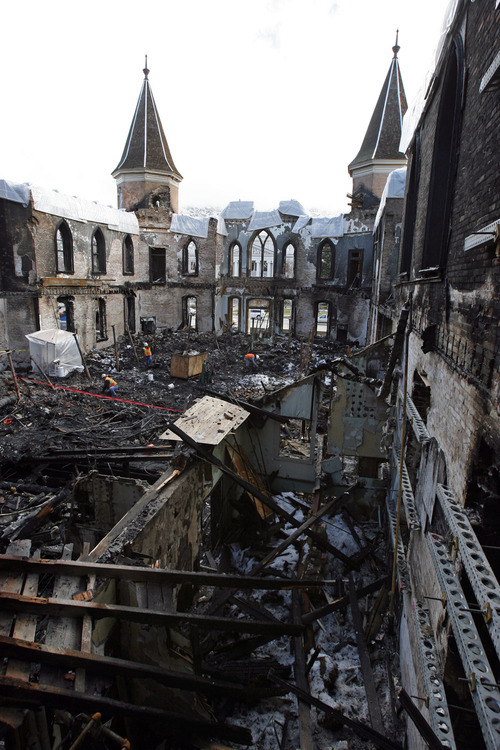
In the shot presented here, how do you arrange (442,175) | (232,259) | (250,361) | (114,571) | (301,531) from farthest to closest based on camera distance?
1. (232,259)
2. (250,361)
3. (301,531)
4. (442,175)
5. (114,571)

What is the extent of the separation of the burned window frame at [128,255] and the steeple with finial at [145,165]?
9.70ft

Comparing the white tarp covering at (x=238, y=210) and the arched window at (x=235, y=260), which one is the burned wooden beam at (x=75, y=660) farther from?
the white tarp covering at (x=238, y=210)

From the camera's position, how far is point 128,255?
923 inches

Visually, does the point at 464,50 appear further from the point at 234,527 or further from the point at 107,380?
the point at 107,380

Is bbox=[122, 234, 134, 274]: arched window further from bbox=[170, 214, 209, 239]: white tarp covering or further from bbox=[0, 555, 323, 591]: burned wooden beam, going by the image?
bbox=[0, 555, 323, 591]: burned wooden beam

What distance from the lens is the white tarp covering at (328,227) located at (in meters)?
23.6

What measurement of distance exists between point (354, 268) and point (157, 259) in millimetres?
11771

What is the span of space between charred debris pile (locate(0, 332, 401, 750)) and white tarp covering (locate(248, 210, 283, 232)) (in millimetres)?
17304

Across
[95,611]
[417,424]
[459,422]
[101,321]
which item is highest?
[459,422]

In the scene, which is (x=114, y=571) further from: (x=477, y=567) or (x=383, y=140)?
(x=383, y=140)

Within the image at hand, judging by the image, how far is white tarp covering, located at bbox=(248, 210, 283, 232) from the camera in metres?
24.8

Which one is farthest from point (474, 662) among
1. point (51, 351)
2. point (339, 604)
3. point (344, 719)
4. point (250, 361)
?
point (250, 361)

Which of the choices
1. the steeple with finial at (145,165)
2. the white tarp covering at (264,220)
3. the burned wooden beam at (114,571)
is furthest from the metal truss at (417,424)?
the steeple with finial at (145,165)

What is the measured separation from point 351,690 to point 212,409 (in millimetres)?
4441
